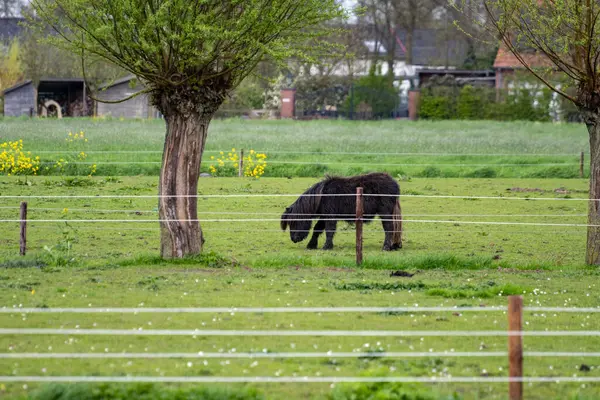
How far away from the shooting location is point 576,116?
61094 mm

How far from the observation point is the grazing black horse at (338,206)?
16.8 m

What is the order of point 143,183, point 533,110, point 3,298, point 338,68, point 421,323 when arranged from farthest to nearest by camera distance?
point 338,68 → point 533,110 → point 143,183 → point 3,298 → point 421,323

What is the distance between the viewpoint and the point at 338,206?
1694cm

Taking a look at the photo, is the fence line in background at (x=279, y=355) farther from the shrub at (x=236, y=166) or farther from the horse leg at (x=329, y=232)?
the shrub at (x=236, y=166)

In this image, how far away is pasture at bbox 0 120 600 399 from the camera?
7.88 metres

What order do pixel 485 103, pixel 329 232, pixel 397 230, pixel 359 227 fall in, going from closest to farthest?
1. pixel 359 227
2. pixel 397 230
3. pixel 329 232
4. pixel 485 103

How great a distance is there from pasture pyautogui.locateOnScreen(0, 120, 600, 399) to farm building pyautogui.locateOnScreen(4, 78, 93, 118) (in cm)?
3561

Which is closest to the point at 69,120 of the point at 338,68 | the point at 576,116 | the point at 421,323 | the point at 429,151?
the point at 429,151

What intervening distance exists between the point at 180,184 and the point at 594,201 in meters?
6.87

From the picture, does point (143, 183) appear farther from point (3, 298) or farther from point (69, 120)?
point (69, 120)

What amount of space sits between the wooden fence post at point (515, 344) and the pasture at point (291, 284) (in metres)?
0.30

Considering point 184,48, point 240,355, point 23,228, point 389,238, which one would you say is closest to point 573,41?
point 389,238

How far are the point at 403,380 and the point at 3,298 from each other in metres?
5.84

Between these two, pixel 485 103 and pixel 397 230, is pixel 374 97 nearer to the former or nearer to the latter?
pixel 485 103
